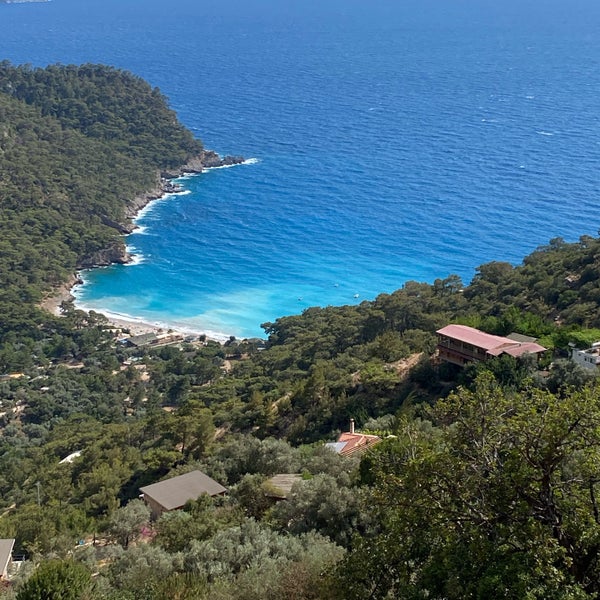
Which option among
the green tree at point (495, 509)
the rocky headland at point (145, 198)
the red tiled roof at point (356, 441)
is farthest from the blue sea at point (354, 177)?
the green tree at point (495, 509)

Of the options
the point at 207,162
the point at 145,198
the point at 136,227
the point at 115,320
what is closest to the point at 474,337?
the point at 115,320

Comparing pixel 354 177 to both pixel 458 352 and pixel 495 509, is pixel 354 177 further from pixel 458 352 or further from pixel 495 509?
pixel 495 509

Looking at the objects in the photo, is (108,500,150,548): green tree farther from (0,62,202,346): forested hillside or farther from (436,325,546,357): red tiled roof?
(0,62,202,346): forested hillside

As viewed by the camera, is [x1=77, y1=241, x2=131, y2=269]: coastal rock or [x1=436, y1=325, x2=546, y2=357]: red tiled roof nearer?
[x1=436, y1=325, x2=546, y2=357]: red tiled roof

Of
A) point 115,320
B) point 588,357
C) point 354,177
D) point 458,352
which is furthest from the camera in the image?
point 354,177

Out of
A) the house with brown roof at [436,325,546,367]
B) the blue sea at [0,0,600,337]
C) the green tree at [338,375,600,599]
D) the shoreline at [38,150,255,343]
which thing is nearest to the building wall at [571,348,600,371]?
the house with brown roof at [436,325,546,367]

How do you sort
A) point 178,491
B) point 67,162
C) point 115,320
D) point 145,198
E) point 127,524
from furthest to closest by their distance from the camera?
point 67,162, point 145,198, point 115,320, point 178,491, point 127,524

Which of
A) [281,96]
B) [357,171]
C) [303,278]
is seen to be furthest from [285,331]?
[281,96]
